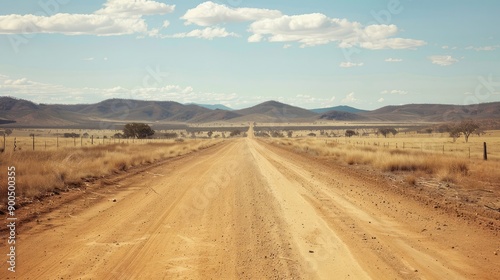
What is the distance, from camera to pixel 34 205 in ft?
41.1

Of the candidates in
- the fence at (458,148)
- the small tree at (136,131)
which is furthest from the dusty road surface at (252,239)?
the small tree at (136,131)

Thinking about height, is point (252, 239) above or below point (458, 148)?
above

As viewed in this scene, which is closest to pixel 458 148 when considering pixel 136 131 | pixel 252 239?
pixel 252 239

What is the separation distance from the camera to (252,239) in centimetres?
895

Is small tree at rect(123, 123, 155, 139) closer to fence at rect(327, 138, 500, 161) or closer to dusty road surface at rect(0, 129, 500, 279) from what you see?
fence at rect(327, 138, 500, 161)

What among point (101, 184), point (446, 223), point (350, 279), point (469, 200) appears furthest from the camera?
point (101, 184)

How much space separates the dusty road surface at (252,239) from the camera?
7.07m

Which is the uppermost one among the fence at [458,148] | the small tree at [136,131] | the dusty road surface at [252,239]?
the small tree at [136,131]

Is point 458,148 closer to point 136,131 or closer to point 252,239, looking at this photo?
point 252,239

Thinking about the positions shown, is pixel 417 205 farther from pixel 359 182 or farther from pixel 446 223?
pixel 359 182

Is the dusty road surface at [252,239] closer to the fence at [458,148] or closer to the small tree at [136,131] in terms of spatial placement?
the fence at [458,148]

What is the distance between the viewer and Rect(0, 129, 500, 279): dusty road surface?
707 centimetres

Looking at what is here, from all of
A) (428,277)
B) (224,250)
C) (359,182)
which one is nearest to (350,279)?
(428,277)

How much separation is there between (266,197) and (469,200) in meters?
6.46
